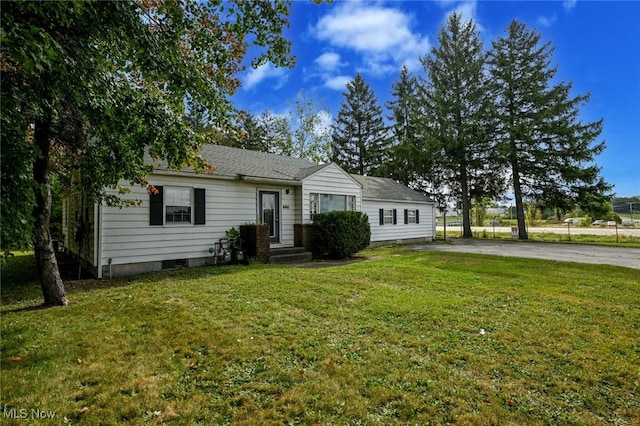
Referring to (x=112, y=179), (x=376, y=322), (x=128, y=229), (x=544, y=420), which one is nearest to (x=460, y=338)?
(x=376, y=322)

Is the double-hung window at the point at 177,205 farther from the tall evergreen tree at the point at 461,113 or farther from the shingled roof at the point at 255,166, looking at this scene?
the tall evergreen tree at the point at 461,113

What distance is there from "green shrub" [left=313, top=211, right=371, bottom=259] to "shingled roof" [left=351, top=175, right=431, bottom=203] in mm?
3496

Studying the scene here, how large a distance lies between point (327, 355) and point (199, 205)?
277 inches

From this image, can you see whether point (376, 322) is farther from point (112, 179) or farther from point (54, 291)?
point (54, 291)

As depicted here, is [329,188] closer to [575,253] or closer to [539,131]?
[575,253]

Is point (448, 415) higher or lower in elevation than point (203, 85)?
lower

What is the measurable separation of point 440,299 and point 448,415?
3196mm

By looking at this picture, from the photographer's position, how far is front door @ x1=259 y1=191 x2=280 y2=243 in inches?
417

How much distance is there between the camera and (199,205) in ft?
29.3

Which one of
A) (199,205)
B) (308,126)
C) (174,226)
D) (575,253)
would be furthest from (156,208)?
(308,126)

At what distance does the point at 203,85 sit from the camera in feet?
14.1

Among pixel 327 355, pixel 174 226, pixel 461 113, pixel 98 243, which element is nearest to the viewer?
pixel 327 355

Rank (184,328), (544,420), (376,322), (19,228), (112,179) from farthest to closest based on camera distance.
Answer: (112,179) → (376,322) → (184,328) → (19,228) → (544,420)

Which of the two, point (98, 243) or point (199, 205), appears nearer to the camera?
point (98, 243)
